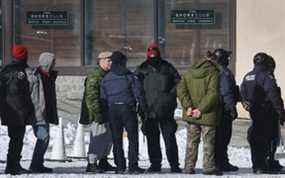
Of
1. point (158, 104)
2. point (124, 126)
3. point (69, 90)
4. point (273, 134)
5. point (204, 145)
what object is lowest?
point (204, 145)

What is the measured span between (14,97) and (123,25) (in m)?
9.03

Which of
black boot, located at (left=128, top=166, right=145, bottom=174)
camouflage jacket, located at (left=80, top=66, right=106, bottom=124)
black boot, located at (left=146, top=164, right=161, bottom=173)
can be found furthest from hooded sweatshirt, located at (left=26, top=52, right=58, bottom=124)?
black boot, located at (left=146, top=164, right=161, bottom=173)

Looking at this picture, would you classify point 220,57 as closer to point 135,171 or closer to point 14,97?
point 135,171

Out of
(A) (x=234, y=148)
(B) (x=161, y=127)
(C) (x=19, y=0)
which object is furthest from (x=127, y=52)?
(B) (x=161, y=127)

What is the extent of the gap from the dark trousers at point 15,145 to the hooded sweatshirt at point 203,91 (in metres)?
2.27

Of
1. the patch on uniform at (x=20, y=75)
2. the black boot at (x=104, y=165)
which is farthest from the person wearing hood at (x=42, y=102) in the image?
the black boot at (x=104, y=165)

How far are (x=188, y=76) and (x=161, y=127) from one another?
2.88 feet

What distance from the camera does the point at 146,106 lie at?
12523 millimetres

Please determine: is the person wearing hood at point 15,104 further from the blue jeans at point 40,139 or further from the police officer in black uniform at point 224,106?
the police officer in black uniform at point 224,106

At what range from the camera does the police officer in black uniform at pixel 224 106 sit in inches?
493

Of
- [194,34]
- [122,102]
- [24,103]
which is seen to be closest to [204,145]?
[122,102]

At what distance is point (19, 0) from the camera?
2106cm

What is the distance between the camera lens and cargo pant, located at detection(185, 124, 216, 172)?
1236cm

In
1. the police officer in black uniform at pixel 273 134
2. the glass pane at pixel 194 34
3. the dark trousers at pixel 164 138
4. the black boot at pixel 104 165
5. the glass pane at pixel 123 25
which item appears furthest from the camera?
the glass pane at pixel 123 25
